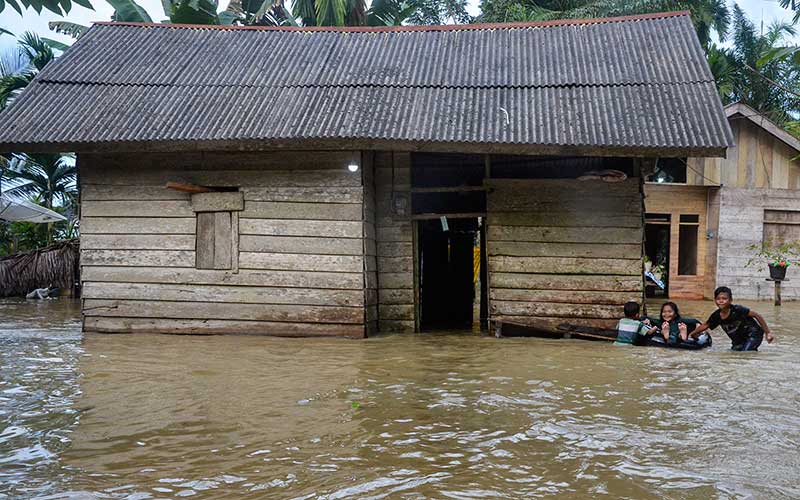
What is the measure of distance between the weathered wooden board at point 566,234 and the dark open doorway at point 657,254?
856cm

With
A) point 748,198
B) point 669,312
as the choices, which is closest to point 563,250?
point 669,312

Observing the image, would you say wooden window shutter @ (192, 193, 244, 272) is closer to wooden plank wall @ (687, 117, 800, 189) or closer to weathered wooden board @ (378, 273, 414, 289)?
weathered wooden board @ (378, 273, 414, 289)

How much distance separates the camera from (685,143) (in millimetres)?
9086

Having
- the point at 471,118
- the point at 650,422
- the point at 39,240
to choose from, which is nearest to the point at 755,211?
the point at 471,118

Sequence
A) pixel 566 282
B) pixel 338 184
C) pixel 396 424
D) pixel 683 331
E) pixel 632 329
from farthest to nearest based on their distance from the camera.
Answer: pixel 566 282
pixel 338 184
pixel 632 329
pixel 683 331
pixel 396 424

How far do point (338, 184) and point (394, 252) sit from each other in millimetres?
1455

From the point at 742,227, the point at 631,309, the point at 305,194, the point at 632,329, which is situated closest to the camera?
the point at 632,329

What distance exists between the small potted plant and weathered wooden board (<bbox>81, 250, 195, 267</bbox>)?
12486 mm

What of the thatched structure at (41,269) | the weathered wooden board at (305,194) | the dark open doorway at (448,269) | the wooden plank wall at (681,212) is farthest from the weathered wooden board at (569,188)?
the thatched structure at (41,269)

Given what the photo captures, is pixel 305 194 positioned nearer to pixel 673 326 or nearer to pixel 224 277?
pixel 224 277

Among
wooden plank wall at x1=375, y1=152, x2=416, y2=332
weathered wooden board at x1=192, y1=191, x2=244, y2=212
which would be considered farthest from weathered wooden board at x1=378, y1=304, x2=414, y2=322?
weathered wooden board at x1=192, y1=191, x2=244, y2=212

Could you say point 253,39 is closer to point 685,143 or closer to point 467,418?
Answer: point 685,143

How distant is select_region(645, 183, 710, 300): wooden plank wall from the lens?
696 inches

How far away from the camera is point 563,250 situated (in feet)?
33.6
